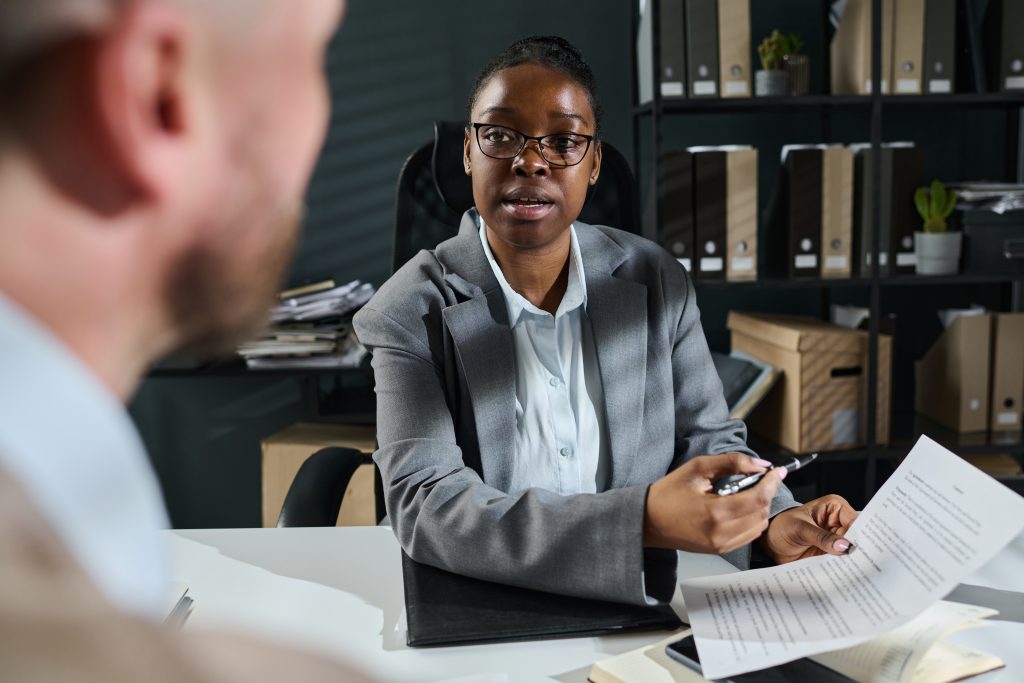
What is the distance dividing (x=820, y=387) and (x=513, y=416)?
4.30ft

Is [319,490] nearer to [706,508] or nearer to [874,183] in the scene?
[706,508]

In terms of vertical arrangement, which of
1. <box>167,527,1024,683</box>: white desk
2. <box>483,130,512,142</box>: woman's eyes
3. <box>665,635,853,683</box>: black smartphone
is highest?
<box>483,130,512,142</box>: woman's eyes

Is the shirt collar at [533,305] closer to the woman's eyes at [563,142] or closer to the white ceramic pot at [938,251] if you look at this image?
the woman's eyes at [563,142]

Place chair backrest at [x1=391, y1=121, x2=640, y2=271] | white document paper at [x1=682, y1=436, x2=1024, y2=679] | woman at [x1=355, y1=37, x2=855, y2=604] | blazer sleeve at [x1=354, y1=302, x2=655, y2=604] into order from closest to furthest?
white document paper at [x1=682, y1=436, x2=1024, y2=679], blazer sleeve at [x1=354, y1=302, x2=655, y2=604], woman at [x1=355, y1=37, x2=855, y2=604], chair backrest at [x1=391, y1=121, x2=640, y2=271]

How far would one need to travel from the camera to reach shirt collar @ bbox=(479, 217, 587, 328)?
1.38 m

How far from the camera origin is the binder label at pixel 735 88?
2340mm

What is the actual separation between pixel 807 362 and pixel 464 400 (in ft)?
4.27

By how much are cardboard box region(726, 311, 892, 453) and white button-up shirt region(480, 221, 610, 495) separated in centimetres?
110

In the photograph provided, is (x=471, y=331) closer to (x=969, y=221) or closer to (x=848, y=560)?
Answer: (x=848, y=560)

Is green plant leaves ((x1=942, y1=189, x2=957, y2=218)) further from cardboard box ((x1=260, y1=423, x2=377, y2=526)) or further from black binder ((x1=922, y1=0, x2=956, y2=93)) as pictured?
cardboard box ((x1=260, y1=423, x2=377, y2=526))

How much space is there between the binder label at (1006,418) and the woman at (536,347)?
1429 mm

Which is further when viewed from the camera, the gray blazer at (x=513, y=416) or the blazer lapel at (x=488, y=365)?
the blazer lapel at (x=488, y=365)

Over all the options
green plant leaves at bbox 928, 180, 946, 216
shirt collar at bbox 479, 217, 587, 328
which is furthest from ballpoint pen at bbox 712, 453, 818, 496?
green plant leaves at bbox 928, 180, 946, 216

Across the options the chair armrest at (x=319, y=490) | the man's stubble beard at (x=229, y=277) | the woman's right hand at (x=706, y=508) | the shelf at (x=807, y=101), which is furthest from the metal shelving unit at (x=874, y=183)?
the man's stubble beard at (x=229, y=277)
